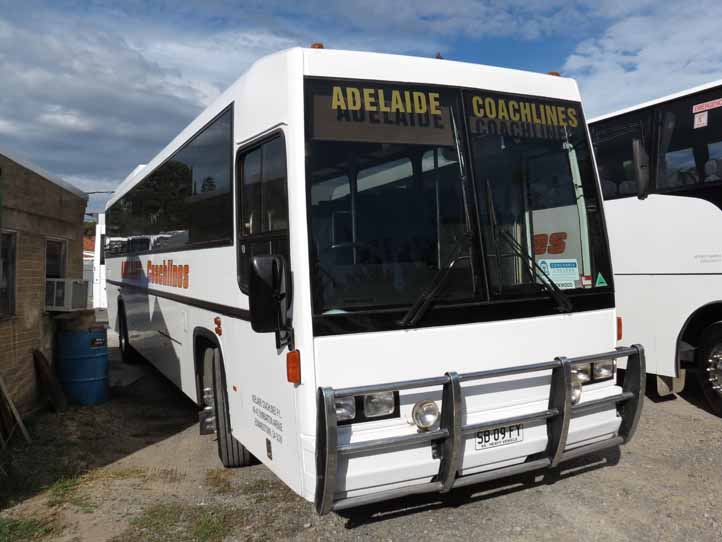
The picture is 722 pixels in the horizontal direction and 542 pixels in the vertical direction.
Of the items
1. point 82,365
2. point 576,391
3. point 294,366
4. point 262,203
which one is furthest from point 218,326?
point 82,365

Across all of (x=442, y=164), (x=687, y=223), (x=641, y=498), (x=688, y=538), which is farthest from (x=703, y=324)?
(x=442, y=164)

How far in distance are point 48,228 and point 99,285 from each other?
16059 mm

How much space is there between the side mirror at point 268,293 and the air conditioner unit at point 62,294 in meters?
4.88

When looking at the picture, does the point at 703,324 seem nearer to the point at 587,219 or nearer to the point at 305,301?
the point at 587,219

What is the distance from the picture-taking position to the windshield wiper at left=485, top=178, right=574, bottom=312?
12.4 feet

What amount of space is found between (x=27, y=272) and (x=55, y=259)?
4.19 feet

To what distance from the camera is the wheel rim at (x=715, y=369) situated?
6363 millimetres

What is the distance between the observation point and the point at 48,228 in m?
7.39

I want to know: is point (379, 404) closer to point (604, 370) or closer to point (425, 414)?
point (425, 414)

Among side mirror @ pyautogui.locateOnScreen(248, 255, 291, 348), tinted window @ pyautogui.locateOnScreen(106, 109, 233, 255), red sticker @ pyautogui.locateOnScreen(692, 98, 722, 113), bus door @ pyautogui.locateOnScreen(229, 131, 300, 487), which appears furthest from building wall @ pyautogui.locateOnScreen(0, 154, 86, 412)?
red sticker @ pyautogui.locateOnScreen(692, 98, 722, 113)

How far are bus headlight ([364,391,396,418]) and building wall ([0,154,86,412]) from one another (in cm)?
431

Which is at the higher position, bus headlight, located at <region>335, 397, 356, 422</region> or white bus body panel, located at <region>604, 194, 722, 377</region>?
white bus body panel, located at <region>604, 194, 722, 377</region>

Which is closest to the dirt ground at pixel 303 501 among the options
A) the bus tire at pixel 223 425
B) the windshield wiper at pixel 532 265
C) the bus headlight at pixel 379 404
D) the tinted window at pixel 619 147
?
the bus tire at pixel 223 425

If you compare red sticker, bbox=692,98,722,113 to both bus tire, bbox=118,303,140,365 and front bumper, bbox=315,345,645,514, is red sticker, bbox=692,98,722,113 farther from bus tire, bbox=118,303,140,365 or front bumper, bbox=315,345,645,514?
bus tire, bbox=118,303,140,365
